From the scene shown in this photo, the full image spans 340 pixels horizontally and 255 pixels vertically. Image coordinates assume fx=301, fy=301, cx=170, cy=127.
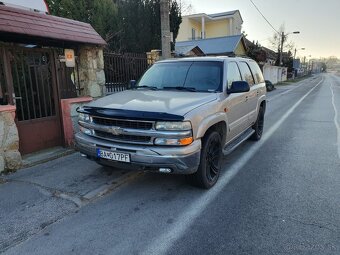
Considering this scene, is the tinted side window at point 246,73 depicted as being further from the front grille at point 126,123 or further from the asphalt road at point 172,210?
the front grille at point 126,123

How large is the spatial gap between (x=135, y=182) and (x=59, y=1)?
50.0 feet

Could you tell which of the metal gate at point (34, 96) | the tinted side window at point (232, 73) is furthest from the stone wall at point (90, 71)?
the tinted side window at point (232, 73)

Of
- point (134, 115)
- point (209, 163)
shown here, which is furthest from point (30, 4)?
point (209, 163)

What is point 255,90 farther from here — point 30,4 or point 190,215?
point 30,4

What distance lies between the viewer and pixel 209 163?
180 inches

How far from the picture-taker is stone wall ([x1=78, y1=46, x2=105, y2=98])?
24.0ft

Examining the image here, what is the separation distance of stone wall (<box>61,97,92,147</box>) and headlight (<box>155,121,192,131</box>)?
11.6ft

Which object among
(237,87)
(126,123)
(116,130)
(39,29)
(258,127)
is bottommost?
(258,127)

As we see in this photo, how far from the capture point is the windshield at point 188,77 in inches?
199

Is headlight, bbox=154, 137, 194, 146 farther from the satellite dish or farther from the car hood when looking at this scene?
the satellite dish

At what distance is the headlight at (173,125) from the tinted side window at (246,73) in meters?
2.86

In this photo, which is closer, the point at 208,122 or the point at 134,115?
the point at 134,115

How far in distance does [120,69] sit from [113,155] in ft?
18.7

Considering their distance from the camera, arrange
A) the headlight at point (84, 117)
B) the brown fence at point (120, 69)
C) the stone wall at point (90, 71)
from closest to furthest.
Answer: the headlight at point (84, 117), the stone wall at point (90, 71), the brown fence at point (120, 69)
